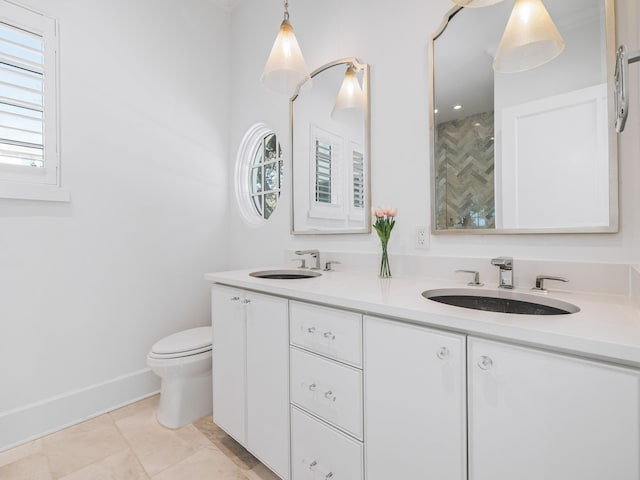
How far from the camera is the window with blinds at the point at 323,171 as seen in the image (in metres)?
1.94

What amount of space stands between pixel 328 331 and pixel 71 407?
5.96ft

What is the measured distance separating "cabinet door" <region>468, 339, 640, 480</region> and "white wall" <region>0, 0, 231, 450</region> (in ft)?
7.06

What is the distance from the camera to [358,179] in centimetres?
178

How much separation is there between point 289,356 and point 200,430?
3.32ft

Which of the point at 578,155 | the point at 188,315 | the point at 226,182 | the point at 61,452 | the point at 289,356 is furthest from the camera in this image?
the point at 226,182

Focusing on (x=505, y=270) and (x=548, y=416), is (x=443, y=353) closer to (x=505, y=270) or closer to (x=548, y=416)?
(x=548, y=416)

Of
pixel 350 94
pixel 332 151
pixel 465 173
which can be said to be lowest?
pixel 465 173

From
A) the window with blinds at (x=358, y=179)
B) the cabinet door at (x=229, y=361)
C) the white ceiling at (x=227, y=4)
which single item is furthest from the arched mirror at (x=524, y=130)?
the white ceiling at (x=227, y=4)

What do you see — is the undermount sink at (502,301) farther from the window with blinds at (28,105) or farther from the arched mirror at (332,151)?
the window with blinds at (28,105)

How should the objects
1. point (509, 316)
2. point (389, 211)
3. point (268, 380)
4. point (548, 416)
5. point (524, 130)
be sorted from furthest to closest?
1. point (389, 211)
2. point (268, 380)
3. point (524, 130)
4. point (509, 316)
5. point (548, 416)

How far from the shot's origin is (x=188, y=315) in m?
2.40

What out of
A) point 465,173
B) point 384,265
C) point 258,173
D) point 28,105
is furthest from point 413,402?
point 28,105

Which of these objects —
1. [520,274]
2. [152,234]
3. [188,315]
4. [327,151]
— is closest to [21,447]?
[188,315]

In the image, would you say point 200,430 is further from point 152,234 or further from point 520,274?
point 520,274
